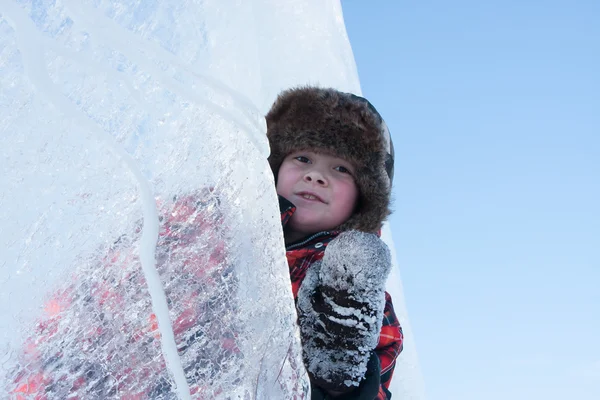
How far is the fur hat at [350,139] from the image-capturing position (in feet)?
4.80

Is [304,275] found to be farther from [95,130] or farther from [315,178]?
[95,130]

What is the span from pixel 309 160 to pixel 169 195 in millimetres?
841

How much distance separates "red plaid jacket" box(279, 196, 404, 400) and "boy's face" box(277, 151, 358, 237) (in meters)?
0.07

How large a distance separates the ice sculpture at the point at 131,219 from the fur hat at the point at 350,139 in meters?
0.76

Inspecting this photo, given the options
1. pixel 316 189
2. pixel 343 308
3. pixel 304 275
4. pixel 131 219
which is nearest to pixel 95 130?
pixel 131 219

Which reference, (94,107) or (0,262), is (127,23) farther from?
(0,262)

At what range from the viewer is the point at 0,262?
0.59 metres

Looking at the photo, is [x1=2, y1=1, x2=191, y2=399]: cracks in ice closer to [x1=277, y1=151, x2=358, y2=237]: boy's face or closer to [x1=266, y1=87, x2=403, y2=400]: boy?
[x1=266, y1=87, x2=403, y2=400]: boy

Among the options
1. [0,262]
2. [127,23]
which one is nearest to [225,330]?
[0,262]

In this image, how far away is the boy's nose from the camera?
142 cm

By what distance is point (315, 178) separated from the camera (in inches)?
55.9

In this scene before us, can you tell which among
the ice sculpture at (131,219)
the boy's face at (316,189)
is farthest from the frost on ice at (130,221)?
the boy's face at (316,189)

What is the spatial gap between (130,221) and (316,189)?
0.81 metres

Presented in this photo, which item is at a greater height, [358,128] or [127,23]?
[358,128]
